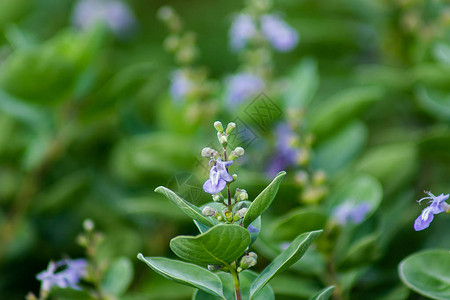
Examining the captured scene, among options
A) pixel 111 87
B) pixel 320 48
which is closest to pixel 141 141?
pixel 111 87

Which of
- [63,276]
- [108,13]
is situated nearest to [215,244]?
[63,276]

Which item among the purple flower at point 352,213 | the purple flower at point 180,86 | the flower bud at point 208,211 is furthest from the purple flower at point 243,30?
the flower bud at point 208,211

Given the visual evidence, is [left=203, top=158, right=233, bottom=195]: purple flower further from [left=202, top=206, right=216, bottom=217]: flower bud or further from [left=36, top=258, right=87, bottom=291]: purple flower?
[left=36, top=258, right=87, bottom=291]: purple flower

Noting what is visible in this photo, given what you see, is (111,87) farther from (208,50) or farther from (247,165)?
(208,50)

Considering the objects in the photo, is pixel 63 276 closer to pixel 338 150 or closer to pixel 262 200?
pixel 262 200

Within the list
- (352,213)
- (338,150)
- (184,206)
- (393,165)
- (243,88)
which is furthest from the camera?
(243,88)

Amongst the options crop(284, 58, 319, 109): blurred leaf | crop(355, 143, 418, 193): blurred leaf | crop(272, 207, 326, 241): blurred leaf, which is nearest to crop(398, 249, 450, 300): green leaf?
crop(272, 207, 326, 241): blurred leaf
